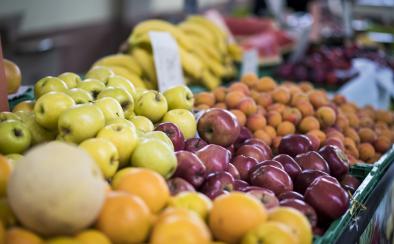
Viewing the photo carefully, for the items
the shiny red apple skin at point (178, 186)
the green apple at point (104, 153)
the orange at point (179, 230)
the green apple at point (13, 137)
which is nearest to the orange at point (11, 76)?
the green apple at point (13, 137)

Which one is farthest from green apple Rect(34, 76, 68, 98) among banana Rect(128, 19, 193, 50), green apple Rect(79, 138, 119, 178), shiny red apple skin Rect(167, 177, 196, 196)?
banana Rect(128, 19, 193, 50)

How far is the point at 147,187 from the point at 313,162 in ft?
2.62

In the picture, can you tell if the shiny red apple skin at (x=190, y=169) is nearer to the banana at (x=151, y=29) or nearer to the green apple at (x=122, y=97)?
the green apple at (x=122, y=97)

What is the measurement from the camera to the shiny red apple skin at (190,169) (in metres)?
1.39

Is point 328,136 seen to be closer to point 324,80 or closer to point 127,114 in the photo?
point 127,114

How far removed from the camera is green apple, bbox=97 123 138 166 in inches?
52.7

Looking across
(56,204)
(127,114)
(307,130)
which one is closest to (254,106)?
(307,130)

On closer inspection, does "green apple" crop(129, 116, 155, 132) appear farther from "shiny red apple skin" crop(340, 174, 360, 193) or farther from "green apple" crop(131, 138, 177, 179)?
"shiny red apple skin" crop(340, 174, 360, 193)

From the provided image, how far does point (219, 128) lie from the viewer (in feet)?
5.83

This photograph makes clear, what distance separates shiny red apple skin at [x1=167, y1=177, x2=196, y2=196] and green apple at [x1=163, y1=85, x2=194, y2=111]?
574mm

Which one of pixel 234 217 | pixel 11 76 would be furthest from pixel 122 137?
pixel 11 76

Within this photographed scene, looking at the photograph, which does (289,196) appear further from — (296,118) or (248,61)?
(248,61)

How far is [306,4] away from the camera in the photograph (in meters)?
9.25

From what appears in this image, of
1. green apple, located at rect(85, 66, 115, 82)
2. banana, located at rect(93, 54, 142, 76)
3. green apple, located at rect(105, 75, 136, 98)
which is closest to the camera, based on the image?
green apple, located at rect(105, 75, 136, 98)
